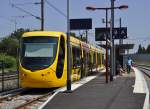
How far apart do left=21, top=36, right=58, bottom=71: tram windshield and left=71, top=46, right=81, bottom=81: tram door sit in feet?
16.3

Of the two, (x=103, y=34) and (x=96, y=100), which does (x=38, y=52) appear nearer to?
(x=96, y=100)

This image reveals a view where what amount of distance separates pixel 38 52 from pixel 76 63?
6.98 meters

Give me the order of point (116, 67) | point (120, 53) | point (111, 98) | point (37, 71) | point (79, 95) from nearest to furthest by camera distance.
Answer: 1. point (111, 98)
2. point (79, 95)
3. point (37, 71)
4. point (116, 67)
5. point (120, 53)

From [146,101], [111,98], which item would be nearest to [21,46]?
[111,98]

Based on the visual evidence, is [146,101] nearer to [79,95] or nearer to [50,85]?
[79,95]

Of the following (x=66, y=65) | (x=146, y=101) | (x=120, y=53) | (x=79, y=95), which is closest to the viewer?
(x=146, y=101)

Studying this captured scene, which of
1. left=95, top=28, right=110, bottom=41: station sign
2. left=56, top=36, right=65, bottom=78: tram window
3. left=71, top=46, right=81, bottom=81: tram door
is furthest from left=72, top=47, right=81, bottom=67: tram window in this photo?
left=56, top=36, right=65, bottom=78: tram window

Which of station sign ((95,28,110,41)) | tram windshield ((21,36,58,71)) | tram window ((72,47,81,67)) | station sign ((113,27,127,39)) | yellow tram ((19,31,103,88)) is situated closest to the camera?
yellow tram ((19,31,103,88))

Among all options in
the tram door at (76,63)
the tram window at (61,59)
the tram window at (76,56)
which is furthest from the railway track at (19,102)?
the tram window at (76,56)

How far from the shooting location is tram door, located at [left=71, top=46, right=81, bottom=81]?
30591 mm

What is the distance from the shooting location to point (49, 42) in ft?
84.1

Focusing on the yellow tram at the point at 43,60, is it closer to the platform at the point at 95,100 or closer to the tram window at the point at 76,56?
the platform at the point at 95,100

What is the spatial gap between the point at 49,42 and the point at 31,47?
36.3 inches

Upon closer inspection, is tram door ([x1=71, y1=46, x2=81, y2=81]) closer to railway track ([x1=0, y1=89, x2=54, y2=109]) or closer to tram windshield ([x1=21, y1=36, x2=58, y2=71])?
tram windshield ([x1=21, y1=36, x2=58, y2=71])
